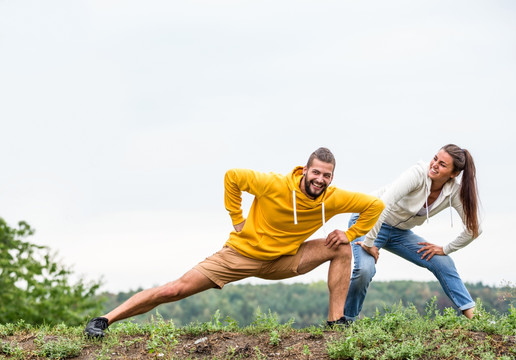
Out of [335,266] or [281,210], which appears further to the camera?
[335,266]

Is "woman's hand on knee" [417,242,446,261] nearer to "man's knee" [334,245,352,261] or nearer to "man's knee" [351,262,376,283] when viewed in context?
"man's knee" [351,262,376,283]

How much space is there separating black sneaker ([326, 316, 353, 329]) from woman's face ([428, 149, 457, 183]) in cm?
197

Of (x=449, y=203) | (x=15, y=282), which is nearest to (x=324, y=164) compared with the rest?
(x=449, y=203)

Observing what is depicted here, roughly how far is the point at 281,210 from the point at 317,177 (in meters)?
0.59

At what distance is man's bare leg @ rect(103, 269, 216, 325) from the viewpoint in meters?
7.11

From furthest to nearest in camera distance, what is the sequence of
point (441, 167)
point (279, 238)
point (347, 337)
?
point (441, 167)
point (279, 238)
point (347, 337)

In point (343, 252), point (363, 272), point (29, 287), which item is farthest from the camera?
point (29, 287)

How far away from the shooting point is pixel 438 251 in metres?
7.91

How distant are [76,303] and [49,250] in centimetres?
203

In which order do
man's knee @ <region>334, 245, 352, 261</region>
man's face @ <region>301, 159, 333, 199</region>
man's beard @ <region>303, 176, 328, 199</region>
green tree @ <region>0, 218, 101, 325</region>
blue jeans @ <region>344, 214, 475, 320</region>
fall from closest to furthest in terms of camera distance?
man's face @ <region>301, 159, 333, 199</region> → man's beard @ <region>303, 176, 328, 199</region> → man's knee @ <region>334, 245, 352, 261</region> → blue jeans @ <region>344, 214, 475, 320</region> → green tree @ <region>0, 218, 101, 325</region>

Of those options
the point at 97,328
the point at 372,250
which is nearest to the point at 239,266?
the point at 372,250

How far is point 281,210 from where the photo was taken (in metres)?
7.05

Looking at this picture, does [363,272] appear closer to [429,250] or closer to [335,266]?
[335,266]

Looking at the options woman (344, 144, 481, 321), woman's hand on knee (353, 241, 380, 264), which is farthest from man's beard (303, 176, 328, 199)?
woman's hand on knee (353, 241, 380, 264)
